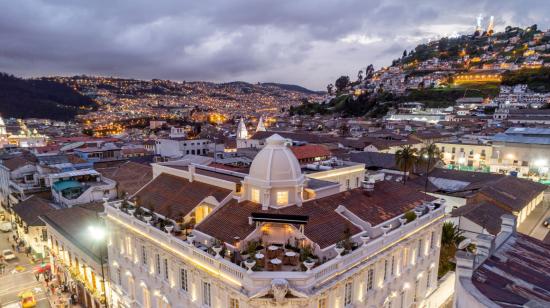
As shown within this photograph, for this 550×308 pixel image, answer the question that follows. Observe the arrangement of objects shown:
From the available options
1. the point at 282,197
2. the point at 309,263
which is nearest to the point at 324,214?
the point at 282,197

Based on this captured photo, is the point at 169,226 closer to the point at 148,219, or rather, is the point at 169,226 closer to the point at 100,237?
the point at 148,219

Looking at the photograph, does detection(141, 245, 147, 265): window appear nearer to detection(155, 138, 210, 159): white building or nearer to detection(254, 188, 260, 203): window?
detection(254, 188, 260, 203): window

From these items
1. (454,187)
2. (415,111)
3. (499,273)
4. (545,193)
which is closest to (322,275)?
(499,273)

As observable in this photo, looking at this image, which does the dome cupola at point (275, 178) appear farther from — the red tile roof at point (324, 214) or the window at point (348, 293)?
the window at point (348, 293)

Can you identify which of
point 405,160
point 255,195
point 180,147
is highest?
point 255,195

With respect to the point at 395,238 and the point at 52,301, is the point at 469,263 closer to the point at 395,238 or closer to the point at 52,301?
the point at 395,238

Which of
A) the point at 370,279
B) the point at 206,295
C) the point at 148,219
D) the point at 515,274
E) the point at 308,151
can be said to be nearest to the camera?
the point at 515,274
